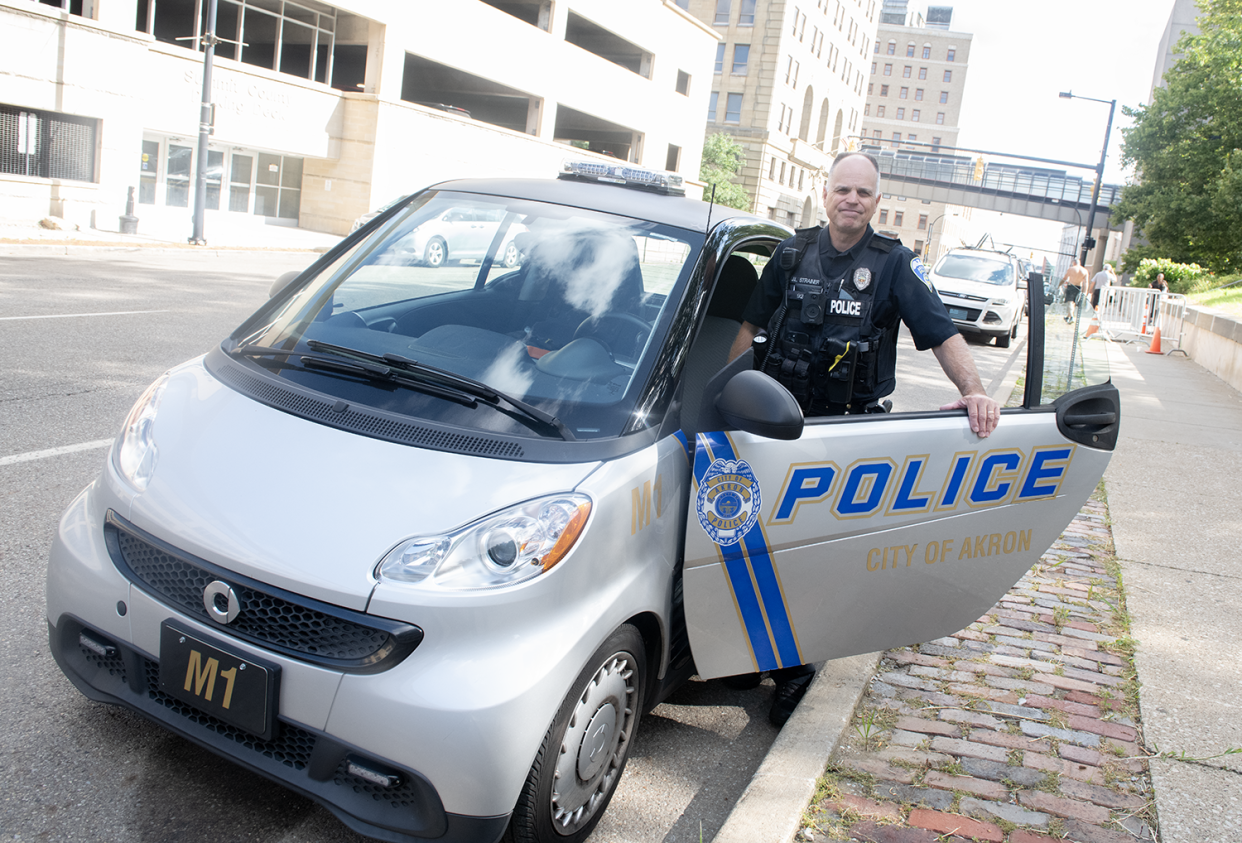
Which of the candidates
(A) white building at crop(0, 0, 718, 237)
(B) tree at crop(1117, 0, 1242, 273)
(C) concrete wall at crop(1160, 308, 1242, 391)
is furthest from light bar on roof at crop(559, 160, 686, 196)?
A: (B) tree at crop(1117, 0, 1242, 273)

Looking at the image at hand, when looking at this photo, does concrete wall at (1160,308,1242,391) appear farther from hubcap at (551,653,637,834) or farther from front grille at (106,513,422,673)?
front grille at (106,513,422,673)

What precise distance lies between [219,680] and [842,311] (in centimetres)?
234

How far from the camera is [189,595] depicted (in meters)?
2.31

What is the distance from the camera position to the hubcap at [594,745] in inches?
93.7

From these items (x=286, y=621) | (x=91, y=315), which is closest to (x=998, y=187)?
(x=91, y=315)

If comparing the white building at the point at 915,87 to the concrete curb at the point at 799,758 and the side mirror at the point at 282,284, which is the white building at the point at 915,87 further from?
the side mirror at the point at 282,284

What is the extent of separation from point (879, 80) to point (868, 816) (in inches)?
5332

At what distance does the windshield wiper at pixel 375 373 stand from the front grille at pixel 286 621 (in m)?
0.68

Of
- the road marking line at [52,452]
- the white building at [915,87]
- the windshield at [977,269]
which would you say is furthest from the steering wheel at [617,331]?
the white building at [915,87]

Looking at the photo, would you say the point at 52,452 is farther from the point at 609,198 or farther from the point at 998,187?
the point at 998,187

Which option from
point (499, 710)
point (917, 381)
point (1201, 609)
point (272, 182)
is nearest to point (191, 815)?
point (499, 710)

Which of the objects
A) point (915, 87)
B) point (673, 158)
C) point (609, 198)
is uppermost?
point (915, 87)

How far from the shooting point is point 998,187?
2955 inches

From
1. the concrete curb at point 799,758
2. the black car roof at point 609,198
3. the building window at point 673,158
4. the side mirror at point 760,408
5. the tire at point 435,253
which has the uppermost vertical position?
the building window at point 673,158
